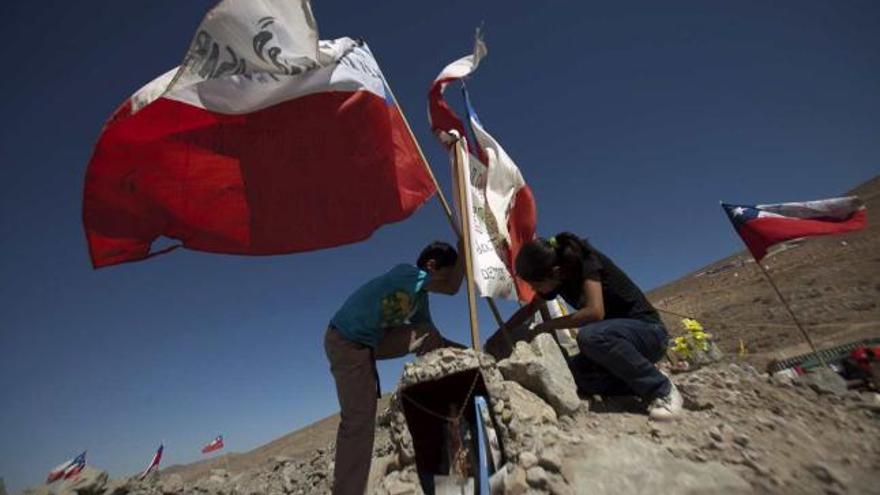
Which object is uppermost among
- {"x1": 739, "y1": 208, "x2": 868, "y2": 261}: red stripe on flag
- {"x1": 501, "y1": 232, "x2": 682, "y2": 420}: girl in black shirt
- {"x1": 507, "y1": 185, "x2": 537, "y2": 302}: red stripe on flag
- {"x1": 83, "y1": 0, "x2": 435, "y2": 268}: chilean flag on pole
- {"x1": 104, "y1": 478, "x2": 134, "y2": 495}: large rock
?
{"x1": 83, "y1": 0, "x2": 435, "y2": 268}: chilean flag on pole

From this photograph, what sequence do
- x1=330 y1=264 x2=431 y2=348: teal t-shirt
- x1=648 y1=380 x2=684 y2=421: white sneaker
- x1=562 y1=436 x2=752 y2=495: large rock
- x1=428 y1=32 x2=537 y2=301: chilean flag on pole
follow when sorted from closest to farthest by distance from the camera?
1. x1=562 y1=436 x2=752 y2=495: large rock
2. x1=648 y1=380 x2=684 y2=421: white sneaker
3. x1=330 y1=264 x2=431 y2=348: teal t-shirt
4. x1=428 y1=32 x2=537 y2=301: chilean flag on pole

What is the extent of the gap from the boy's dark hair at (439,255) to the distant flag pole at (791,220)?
5.79 metres

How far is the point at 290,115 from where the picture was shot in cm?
456

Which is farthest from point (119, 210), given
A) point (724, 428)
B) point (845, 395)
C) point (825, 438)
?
point (845, 395)

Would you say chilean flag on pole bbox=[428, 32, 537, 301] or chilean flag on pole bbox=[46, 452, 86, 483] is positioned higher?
chilean flag on pole bbox=[428, 32, 537, 301]

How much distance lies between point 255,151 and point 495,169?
276 centimetres

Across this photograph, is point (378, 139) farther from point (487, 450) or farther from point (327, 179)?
point (487, 450)

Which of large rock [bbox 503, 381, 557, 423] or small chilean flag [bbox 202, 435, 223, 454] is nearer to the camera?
large rock [bbox 503, 381, 557, 423]

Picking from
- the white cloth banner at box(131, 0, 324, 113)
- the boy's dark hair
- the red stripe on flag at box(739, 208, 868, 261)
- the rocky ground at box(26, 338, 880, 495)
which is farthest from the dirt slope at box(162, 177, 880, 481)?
the white cloth banner at box(131, 0, 324, 113)

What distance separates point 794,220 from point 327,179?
289 inches

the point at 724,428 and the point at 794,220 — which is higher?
the point at 794,220

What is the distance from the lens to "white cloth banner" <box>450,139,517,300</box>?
13.1 feet

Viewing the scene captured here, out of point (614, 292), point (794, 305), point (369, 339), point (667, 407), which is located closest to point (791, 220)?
point (614, 292)

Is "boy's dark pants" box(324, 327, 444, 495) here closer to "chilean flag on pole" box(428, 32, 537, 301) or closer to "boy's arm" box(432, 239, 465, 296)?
→ "boy's arm" box(432, 239, 465, 296)
